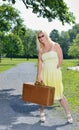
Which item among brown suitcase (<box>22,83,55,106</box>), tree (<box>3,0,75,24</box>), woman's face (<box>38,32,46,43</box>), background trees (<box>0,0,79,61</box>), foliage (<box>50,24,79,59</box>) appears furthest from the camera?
foliage (<box>50,24,79,59</box>)

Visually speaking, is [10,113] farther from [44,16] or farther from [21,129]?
[44,16]

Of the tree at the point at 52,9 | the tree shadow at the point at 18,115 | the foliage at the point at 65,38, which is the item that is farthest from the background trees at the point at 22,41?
the tree shadow at the point at 18,115

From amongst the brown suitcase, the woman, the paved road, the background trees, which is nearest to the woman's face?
the woman

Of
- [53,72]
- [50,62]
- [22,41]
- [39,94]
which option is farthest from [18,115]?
[22,41]

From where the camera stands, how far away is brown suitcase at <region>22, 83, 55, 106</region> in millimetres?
7590

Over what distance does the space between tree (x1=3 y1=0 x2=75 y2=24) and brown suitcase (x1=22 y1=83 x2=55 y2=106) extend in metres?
8.32

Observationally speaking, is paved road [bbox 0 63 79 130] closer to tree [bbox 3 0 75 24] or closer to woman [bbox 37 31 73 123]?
woman [bbox 37 31 73 123]

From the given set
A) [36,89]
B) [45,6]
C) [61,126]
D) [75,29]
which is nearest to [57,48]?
[36,89]

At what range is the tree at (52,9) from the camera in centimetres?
1597

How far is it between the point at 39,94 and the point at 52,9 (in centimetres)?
924

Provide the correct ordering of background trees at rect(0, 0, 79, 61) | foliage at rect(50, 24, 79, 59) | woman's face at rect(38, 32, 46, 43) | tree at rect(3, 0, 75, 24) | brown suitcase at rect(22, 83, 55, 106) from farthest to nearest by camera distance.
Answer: foliage at rect(50, 24, 79, 59) < background trees at rect(0, 0, 79, 61) < tree at rect(3, 0, 75, 24) < woman's face at rect(38, 32, 46, 43) < brown suitcase at rect(22, 83, 55, 106)

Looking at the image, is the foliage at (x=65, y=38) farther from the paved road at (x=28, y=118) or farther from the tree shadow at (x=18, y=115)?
the paved road at (x=28, y=118)

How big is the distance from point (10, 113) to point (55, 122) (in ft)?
5.19

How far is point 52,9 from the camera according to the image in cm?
1644
